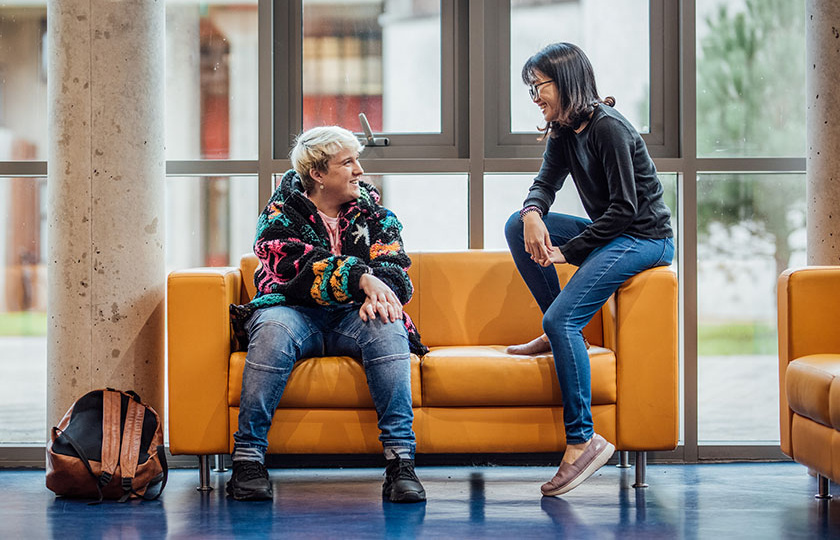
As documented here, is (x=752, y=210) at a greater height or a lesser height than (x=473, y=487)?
greater

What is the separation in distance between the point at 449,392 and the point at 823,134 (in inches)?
71.6

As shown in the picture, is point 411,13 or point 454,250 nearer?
point 454,250

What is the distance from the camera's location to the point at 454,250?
3598 millimetres

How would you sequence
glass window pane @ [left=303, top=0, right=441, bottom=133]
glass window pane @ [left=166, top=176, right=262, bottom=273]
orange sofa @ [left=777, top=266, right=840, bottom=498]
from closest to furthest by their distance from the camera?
orange sofa @ [left=777, top=266, right=840, bottom=498] < glass window pane @ [left=166, top=176, right=262, bottom=273] < glass window pane @ [left=303, top=0, right=441, bottom=133]

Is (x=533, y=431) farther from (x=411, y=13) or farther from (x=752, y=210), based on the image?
(x=411, y=13)

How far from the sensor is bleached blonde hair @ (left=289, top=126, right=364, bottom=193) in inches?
125

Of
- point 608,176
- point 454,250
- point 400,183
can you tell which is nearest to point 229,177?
point 400,183

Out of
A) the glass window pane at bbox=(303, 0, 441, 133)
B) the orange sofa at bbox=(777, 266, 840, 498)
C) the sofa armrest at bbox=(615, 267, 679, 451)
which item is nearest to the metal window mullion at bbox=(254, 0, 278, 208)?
the glass window pane at bbox=(303, 0, 441, 133)

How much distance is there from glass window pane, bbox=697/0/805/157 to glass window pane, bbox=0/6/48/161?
9.17 feet

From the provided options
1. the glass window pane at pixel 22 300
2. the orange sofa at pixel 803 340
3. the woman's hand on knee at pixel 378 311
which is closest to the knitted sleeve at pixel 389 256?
the woman's hand on knee at pixel 378 311

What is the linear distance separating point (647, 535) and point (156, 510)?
1493 millimetres

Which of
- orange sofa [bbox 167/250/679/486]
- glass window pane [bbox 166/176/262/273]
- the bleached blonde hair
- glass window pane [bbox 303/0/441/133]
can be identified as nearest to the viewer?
orange sofa [bbox 167/250/679/486]

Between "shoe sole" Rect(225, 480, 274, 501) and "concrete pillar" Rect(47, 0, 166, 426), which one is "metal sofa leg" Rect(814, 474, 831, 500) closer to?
"shoe sole" Rect(225, 480, 274, 501)

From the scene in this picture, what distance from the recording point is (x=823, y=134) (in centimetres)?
346
